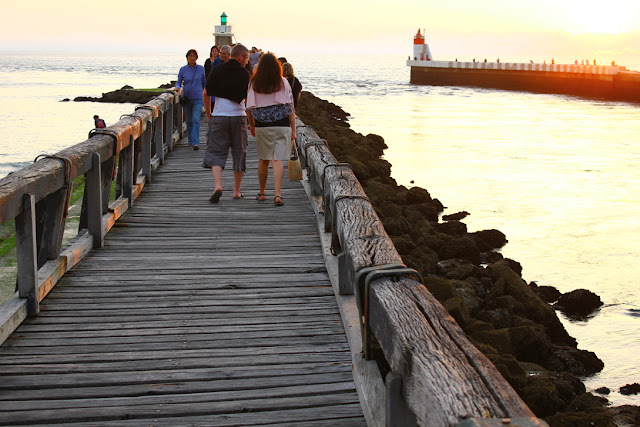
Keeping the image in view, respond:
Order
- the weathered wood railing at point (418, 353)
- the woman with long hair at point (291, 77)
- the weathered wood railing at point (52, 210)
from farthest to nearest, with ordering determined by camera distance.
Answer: the woman with long hair at point (291, 77) → the weathered wood railing at point (52, 210) → the weathered wood railing at point (418, 353)

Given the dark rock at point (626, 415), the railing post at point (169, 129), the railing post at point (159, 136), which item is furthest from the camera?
the railing post at point (169, 129)

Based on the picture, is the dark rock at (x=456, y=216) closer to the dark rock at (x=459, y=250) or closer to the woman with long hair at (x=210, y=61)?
the dark rock at (x=459, y=250)

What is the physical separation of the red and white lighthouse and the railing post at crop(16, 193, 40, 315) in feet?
248

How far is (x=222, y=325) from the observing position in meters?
4.66

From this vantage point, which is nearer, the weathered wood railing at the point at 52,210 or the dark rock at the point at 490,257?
the weathered wood railing at the point at 52,210

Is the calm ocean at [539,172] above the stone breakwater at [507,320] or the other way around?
the other way around

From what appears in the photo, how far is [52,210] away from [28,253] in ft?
2.26

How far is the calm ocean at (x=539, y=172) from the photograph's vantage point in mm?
11172

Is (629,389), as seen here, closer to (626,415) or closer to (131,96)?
Answer: (626,415)

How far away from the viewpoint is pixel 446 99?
58438 mm

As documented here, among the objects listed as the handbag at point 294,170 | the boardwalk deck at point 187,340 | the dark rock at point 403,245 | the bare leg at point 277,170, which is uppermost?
the bare leg at point 277,170

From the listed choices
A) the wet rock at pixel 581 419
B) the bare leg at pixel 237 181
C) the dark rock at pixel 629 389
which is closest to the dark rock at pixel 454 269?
the dark rock at pixel 629 389

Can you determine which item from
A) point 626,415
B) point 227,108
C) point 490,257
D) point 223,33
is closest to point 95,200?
point 227,108

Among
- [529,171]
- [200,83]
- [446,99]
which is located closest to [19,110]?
[446,99]
